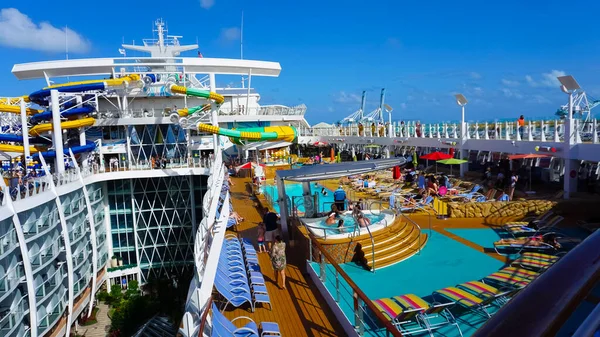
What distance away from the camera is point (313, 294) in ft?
22.3

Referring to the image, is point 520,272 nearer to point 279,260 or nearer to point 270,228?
point 279,260

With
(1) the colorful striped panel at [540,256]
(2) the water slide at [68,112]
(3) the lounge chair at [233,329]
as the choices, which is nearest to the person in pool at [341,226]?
(1) the colorful striped panel at [540,256]

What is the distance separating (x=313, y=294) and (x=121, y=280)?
43.6ft

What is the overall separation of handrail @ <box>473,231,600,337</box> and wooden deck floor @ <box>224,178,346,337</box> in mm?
4757

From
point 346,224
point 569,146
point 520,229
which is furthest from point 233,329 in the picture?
point 569,146

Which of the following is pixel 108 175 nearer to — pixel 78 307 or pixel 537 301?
pixel 78 307

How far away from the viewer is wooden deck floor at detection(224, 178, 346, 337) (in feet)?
18.5

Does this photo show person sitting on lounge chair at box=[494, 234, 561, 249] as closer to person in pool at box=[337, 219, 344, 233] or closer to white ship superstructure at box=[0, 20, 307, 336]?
person in pool at box=[337, 219, 344, 233]

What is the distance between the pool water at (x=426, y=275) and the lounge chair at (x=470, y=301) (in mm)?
122

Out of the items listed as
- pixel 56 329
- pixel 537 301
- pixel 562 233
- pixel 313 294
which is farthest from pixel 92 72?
pixel 537 301

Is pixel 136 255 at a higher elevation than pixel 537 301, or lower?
lower

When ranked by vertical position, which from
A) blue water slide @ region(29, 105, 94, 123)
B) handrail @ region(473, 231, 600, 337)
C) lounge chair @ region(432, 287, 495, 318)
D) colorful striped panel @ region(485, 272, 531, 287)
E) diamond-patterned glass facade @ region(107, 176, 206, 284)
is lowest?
diamond-patterned glass facade @ region(107, 176, 206, 284)

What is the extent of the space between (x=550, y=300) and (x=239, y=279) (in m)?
5.94

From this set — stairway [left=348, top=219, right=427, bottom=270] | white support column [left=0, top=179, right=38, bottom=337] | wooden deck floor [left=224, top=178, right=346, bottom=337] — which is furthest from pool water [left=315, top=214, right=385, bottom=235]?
white support column [left=0, top=179, right=38, bottom=337]
